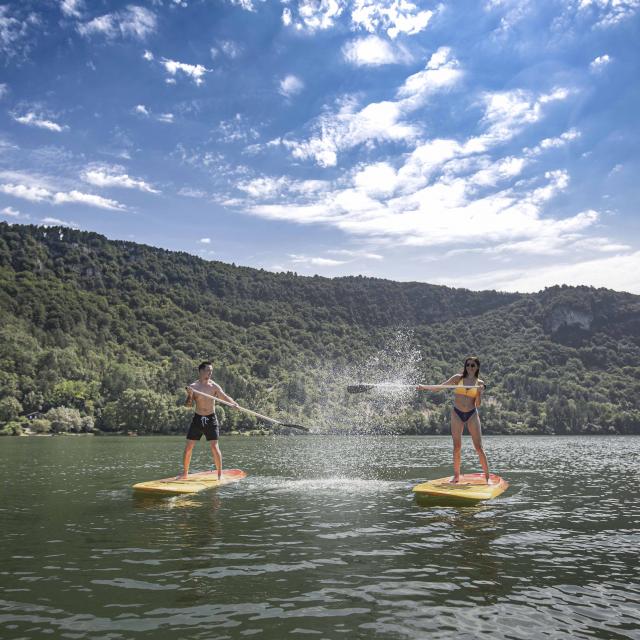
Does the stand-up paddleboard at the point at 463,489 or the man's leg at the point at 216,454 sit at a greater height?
the man's leg at the point at 216,454

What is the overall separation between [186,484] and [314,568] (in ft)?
32.5

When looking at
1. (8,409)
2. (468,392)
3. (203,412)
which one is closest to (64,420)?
(8,409)

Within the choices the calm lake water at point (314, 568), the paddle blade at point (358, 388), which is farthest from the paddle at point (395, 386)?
the calm lake water at point (314, 568)

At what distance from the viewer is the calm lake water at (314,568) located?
713 centimetres

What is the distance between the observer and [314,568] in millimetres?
9742

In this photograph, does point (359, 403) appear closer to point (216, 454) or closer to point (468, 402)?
point (216, 454)

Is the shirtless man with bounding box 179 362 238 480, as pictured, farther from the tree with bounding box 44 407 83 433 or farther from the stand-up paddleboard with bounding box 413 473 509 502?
the tree with bounding box 44 407 83 433

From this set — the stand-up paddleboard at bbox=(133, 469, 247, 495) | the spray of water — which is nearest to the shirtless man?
the stand-up paddleboard at bbox=(133, 469, 247, 495)

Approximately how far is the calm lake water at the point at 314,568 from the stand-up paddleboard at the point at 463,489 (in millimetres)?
491

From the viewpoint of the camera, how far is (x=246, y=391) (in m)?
161

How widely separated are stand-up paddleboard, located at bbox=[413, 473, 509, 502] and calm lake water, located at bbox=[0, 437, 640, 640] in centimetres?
49

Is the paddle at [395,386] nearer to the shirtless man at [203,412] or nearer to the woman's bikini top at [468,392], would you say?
the woman's bikini top at [468,392]

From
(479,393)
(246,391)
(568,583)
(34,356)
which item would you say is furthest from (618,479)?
(34,356)

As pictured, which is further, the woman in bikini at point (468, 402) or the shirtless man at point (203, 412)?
the shirtless man at point (203, 412)
